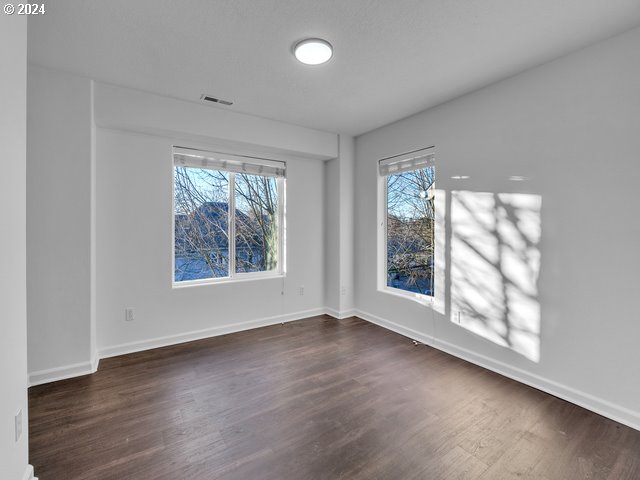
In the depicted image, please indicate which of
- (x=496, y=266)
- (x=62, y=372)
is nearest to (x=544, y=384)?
(x=496, y=266)

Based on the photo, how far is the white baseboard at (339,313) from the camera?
14.1ft

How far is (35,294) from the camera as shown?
8.22 ft

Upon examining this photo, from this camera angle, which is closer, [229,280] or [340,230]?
[229,280]

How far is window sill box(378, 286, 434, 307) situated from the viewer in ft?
11.3

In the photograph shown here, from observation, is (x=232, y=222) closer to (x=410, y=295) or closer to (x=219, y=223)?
(x=219, y=223)

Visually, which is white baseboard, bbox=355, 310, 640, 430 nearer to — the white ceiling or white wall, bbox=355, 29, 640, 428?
white wall, bbox=355, 29, 640, 428

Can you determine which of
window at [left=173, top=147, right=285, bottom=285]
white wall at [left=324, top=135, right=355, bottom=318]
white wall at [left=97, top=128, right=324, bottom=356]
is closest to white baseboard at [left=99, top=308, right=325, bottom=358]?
white wall at [left=97, top=128, right=324, bottom=356]

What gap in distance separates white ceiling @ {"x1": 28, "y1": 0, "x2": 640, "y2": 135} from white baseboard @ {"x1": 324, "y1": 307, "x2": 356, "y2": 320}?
2762 millimetres

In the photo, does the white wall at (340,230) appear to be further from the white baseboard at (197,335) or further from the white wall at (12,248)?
the white wall at (12,248)

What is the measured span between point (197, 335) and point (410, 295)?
2.53 m

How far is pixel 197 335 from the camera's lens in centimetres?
352

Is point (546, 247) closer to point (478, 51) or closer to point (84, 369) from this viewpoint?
point (478, 51)

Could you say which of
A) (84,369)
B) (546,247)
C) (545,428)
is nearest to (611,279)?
(546,247)

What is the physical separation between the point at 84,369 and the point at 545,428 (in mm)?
3550
